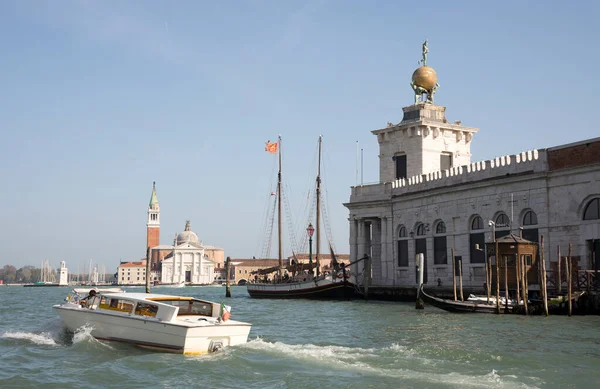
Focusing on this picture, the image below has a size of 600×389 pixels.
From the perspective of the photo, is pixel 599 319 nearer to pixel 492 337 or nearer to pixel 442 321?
pixel 442 321

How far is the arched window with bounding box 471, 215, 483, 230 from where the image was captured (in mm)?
41588

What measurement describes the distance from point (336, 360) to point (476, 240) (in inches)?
1015

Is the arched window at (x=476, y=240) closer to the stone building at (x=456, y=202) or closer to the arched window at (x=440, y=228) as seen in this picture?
the stone building at (x=456, y=202)

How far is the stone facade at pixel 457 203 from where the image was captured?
1417 inches

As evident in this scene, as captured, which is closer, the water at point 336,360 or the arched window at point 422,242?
the water at point 336,360

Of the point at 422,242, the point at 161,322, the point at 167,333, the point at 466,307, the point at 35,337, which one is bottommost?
the point at 35,337

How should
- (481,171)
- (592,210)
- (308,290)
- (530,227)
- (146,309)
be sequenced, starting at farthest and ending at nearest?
(308,290) → (481,171) → (530,227) → (592,210) → (146,309)

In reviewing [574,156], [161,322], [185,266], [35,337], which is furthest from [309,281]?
[185,266]

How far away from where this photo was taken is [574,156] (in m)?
36.1

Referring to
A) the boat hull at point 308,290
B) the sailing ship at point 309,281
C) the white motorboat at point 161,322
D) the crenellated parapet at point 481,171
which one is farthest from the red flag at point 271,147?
the white motorboat at point 161,322

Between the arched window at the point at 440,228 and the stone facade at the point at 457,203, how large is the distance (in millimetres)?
58

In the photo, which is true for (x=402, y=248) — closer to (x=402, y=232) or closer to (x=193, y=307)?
(x=402, y=232)

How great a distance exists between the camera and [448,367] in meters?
16.7

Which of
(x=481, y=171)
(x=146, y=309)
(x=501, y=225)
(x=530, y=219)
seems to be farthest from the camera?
(x=481, y=171)
